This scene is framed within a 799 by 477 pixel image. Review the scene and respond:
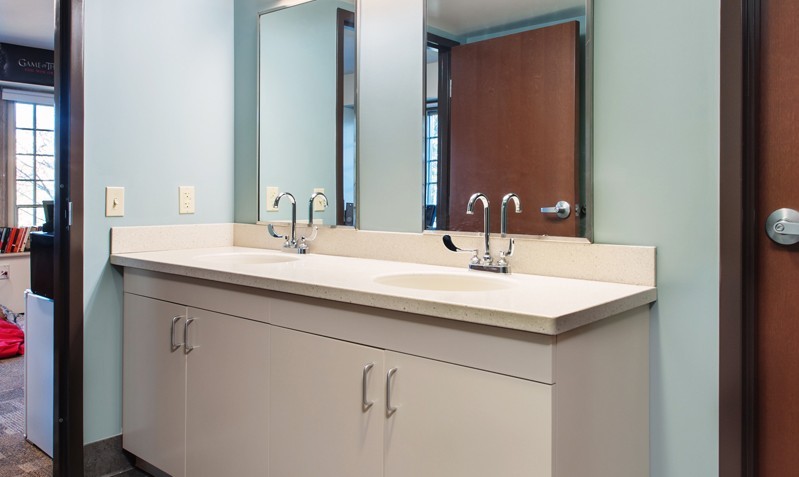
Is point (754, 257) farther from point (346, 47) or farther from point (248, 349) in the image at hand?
point (346, 47)

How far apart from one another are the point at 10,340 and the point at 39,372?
1.92 m

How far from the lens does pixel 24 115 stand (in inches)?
206

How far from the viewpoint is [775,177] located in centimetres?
143

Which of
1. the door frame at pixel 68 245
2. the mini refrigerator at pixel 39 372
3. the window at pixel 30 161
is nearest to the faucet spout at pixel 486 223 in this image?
the door frame at pixel 68 245

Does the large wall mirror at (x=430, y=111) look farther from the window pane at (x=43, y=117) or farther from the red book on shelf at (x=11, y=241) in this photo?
the window pane at (x=43, y=117)

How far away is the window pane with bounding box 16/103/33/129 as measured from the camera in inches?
205

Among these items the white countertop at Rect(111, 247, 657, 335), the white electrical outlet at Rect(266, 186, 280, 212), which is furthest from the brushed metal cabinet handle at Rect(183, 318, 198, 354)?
the white electrical outlet at Rect(266, 186, 280, 212)

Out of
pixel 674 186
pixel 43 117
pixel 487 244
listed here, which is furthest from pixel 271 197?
pixel 43 117

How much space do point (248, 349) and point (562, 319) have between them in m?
1.00

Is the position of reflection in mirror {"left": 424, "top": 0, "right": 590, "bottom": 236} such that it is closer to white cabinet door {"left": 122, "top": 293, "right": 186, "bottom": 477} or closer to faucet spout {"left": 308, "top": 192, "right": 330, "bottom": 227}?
faucet spout {"left": 308, "top": 192, "right": 330, "bottom": 227}

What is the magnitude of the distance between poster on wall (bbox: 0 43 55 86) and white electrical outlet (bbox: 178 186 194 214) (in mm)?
3488

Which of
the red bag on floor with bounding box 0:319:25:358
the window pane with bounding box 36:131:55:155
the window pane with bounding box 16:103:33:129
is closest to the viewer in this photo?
the red bag on floor with bounding box 0:319:25:358

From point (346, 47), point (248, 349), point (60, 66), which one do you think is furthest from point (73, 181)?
point (346, 47)

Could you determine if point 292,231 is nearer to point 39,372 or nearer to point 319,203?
point 319,203
